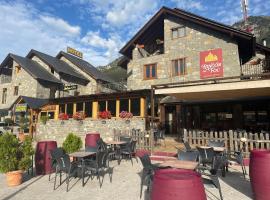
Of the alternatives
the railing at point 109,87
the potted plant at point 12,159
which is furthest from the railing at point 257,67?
the potted plant at point 12,159

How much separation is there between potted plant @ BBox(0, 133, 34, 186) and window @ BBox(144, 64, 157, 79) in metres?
14.1

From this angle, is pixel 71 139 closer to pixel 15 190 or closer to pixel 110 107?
pixel 15 190

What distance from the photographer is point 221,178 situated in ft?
24.8

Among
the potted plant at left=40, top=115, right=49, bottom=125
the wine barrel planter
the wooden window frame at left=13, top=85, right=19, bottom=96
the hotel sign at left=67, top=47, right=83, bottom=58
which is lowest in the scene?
the wine barrel planter

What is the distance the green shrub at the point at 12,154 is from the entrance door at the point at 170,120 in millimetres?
13624

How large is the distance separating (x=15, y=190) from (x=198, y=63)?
15.0m

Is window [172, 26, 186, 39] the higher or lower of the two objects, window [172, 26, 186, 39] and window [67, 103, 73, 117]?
the higher

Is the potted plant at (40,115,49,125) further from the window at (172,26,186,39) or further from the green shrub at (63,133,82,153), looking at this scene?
the window at (172,26,186,39)

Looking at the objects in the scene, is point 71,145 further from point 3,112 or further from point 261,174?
point 3,112

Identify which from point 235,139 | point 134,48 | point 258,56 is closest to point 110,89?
point 134,48

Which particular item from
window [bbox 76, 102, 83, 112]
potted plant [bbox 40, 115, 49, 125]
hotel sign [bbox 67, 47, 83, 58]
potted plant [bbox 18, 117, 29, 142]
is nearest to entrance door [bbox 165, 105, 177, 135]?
window [bbox 76, 102, 83, 112]

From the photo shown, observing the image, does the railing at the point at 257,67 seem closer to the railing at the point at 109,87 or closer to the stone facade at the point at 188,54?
the stone facade at the point at 188,54

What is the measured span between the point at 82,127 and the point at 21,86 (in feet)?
39.3

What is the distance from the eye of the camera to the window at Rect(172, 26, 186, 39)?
62.7ft
